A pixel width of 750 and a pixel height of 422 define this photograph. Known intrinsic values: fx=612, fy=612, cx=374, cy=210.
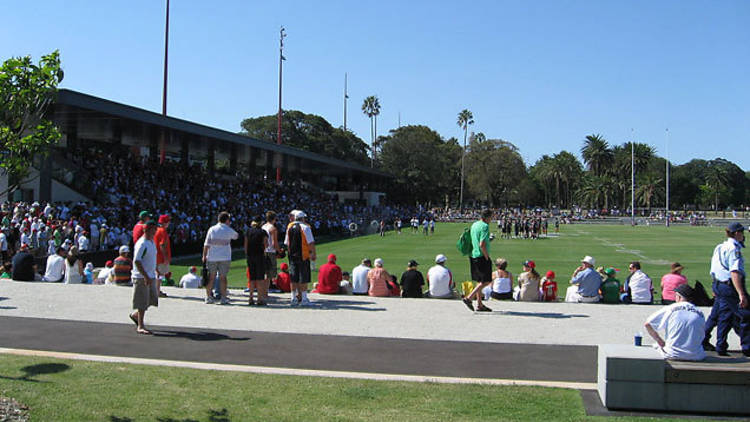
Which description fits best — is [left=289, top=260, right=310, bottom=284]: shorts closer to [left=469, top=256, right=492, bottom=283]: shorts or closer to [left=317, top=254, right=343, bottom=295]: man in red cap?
[left=317, top=254, right=343, bottom=295]: man in red cap

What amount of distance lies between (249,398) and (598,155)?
4601 inches

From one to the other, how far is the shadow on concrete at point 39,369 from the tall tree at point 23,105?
6.19 ft

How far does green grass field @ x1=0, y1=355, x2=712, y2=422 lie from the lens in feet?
17.0

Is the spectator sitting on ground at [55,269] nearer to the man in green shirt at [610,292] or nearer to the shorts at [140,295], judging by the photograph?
the shorts at [140,295]

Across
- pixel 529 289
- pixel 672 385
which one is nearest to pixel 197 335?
pixel 672 385

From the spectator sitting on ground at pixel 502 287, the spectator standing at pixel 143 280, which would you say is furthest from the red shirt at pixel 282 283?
the spectator sitting on ground at pixel 502 287

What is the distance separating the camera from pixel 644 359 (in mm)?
5438

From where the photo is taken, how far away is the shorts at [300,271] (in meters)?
10.2

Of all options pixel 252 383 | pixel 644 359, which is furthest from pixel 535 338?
pixel 252 383

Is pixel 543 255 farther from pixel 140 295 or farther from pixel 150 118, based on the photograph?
pixel 140 295

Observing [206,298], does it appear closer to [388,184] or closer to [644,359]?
[644,359]

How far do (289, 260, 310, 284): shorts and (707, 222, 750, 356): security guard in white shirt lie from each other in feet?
19.6

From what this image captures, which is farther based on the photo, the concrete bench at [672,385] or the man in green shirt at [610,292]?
the man in green shirt at [610,292]

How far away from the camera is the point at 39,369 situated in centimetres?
647
